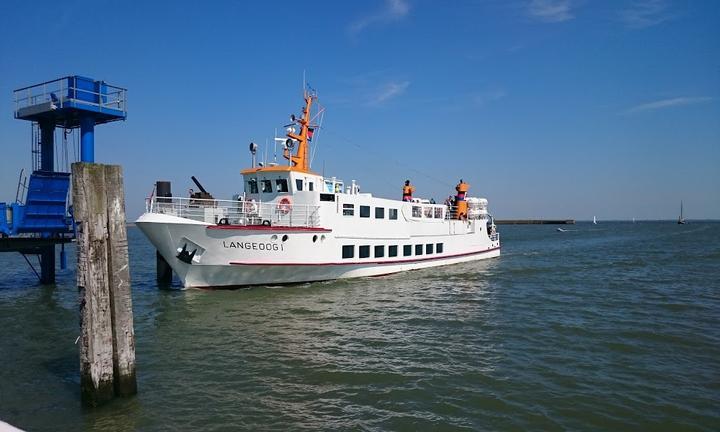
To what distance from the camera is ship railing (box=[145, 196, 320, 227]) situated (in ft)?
57.9

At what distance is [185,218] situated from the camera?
1752cm

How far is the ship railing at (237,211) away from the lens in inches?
695

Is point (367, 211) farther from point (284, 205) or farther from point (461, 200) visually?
point (461, 200)

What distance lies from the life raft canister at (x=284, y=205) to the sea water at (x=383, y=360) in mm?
3543

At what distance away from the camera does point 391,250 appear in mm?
23953

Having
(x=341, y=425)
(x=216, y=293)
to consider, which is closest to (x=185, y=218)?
(x=216, y=293)

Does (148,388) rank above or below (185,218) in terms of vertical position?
below

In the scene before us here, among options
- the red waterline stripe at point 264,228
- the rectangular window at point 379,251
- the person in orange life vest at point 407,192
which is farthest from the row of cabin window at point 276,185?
the person in orange life vest at point 407,192

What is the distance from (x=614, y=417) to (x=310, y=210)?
48.6ft

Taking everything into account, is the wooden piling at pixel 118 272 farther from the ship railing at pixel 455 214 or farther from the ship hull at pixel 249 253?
the ship railing at pixel 455 214

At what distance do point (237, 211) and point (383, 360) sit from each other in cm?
1197

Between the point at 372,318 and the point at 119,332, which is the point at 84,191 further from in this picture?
the point at 372,318

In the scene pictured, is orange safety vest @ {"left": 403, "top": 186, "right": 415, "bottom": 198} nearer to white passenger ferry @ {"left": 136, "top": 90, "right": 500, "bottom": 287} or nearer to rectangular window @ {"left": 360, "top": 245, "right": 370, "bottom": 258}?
white passenger ferry @ {"left": 136, "top": 90, "right": 500, "bottom": 287}

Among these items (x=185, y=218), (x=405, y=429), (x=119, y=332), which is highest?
(x=185, y=218)
